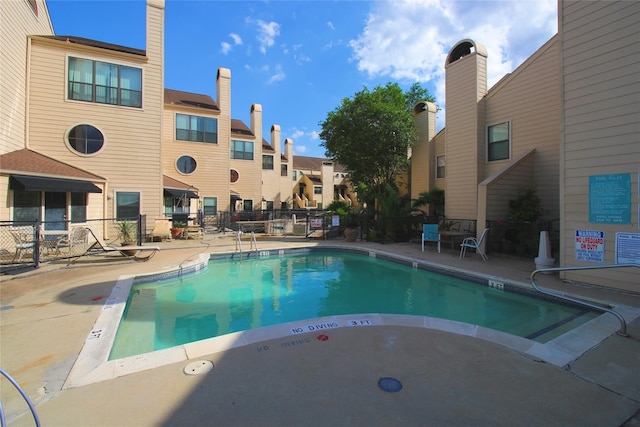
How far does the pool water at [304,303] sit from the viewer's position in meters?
5.12

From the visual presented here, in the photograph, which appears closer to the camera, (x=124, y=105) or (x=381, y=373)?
(x=381, y=373)

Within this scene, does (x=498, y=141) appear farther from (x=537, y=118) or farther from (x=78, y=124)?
(x=78, y=124)

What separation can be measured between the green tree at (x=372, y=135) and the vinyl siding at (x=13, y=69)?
1478 cm

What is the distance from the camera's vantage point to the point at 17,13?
11.0 m

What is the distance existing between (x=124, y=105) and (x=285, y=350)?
48.2 ft

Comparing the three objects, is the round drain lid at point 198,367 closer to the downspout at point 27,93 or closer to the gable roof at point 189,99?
the downspout at point 27,93

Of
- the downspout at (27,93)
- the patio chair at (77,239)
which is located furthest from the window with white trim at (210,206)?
the patio chair at (77,239)

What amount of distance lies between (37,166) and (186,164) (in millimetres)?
10459

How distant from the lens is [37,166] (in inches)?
419

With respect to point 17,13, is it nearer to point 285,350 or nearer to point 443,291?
point 285,350

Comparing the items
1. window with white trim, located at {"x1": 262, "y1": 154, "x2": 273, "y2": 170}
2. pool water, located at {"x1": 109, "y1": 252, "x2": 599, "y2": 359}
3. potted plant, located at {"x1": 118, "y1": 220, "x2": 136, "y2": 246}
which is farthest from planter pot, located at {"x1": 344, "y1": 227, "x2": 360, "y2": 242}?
window with white trim, located at {"x1": 262, "y1": 154, "x2": 273, "y2": 170}

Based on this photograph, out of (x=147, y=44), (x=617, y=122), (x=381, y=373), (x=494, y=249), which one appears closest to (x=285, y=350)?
(x=381, y=373)

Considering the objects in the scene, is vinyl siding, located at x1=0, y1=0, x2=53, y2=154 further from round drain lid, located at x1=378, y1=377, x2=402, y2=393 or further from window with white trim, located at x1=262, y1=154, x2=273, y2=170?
window with white trim, located at x1=262, y1=154, x2=273, y2=170

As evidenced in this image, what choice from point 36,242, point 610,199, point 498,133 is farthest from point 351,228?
point 36,242
